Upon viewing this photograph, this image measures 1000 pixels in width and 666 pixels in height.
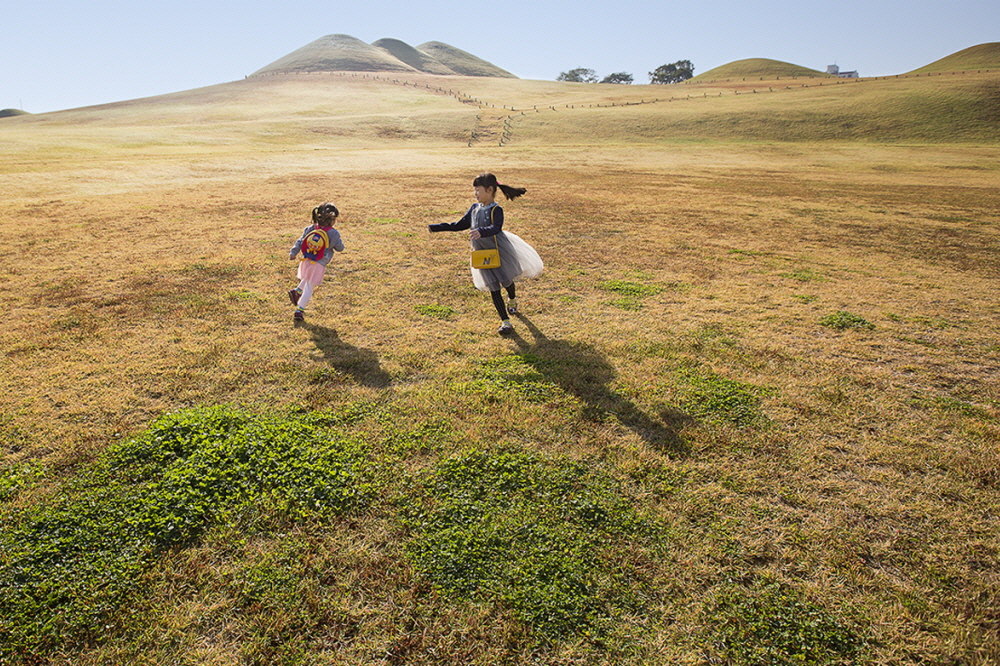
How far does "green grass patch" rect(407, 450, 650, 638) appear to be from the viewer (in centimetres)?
327

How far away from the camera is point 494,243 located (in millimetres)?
7523

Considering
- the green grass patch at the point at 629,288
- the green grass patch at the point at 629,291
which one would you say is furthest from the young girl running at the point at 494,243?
the green grass patch at the point at 629,288

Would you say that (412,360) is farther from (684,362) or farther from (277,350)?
(684,362)

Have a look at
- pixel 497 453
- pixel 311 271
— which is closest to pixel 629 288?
pixel 311 271

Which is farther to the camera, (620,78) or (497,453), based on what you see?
(620,78)

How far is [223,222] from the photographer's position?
48.4ft

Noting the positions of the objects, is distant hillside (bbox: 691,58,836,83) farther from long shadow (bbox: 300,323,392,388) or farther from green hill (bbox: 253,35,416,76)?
long shadow (bbox: 300,323,392,388)

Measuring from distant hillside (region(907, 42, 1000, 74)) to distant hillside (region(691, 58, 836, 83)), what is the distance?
2130cm

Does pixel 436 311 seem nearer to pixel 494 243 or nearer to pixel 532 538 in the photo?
pixel 494 243

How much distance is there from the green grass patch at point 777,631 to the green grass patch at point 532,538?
56 cm

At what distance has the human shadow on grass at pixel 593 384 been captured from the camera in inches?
200

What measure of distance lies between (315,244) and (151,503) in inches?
189

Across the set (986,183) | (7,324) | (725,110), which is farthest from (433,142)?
(7,324)

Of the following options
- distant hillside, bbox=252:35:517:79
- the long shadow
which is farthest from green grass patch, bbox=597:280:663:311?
distant hillside, bbox=252:35:517:79
